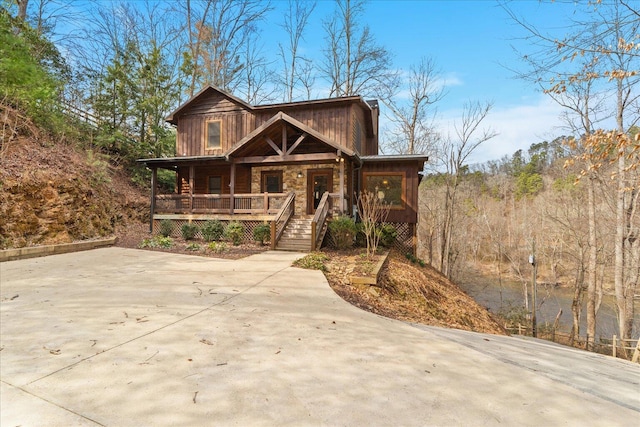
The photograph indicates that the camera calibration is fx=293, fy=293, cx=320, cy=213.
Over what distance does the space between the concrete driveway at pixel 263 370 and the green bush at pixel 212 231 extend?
22.6 feet

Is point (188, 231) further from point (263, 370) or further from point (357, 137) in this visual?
point (263, 370)

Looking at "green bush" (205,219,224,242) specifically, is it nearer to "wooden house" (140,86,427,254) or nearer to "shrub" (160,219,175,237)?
"wooden house" (140,86,427,254)

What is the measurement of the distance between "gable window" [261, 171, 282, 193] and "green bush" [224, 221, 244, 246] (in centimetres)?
321

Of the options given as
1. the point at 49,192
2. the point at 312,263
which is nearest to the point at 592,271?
the point at 312,263

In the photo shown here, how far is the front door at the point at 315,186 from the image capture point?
1376cm

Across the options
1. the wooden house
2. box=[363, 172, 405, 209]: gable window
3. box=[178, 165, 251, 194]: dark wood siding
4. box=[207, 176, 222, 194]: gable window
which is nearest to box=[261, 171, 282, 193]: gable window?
the wooden house

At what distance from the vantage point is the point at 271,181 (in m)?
14.5

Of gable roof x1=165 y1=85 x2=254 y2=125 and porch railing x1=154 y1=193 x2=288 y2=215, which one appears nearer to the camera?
porch railing x1=154 y1=193 x2=288 y2=215

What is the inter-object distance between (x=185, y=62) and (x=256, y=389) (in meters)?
22.1

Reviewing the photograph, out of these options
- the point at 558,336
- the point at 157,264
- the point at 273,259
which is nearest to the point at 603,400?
the point at 273,259

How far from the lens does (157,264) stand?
7652 mm

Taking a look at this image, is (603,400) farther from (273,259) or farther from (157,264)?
(157,264)

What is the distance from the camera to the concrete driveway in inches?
79.9

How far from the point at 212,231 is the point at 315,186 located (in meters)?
5.05
